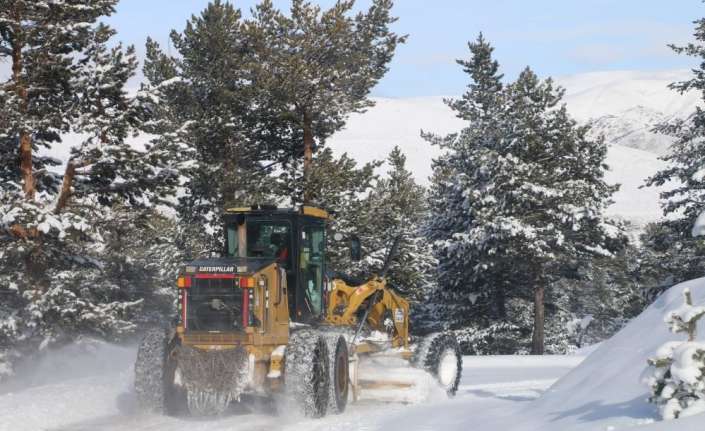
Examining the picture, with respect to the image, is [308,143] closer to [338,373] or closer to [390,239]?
[390,239]

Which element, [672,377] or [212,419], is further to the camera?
[212,419]

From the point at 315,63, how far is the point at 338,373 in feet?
52.7

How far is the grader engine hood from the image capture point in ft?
40.0

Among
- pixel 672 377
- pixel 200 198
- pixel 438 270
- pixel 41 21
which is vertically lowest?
pixel 672 377

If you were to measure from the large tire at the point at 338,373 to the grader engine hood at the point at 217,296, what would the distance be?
1333 millimetres

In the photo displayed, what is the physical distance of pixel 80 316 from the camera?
19594 mm

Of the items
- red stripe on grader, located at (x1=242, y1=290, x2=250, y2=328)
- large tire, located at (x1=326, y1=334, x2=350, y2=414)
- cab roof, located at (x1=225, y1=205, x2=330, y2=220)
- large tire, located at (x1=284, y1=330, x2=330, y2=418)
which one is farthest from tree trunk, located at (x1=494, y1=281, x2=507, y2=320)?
red stripe on grader, located at (x1=242, y1=290, x2=250, y2=328)

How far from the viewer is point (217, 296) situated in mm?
12344

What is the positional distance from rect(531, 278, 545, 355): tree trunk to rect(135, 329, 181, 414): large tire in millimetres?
23193

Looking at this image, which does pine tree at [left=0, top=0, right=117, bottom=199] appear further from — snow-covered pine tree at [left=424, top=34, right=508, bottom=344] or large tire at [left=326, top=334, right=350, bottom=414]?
snow-covered pine tree at [left=424, top=34, right=508, bottom=344]

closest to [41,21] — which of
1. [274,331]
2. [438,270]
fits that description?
[274,331]

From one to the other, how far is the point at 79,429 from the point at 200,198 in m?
18.7

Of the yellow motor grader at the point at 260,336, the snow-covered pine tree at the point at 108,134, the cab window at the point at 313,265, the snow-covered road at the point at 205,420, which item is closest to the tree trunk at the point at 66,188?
the snow-covered pine tree at the point at 108,134

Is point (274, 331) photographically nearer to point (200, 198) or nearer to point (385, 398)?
point (385, 398)
